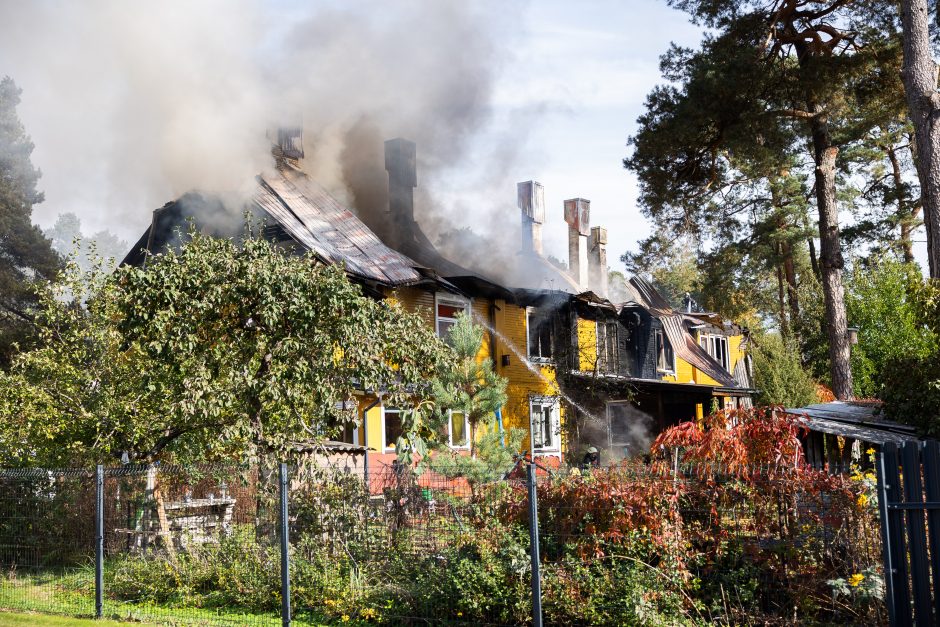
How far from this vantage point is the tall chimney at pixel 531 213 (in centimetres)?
3127

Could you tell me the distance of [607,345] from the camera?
31266mm

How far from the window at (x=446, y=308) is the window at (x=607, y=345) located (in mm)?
5750

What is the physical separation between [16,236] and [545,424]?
65.5 feet

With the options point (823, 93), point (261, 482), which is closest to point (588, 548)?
point (261, 482)

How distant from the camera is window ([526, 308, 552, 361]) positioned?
1106 inches

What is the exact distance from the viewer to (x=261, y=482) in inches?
406

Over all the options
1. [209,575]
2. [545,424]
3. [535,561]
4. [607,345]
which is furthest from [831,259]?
[209,575]

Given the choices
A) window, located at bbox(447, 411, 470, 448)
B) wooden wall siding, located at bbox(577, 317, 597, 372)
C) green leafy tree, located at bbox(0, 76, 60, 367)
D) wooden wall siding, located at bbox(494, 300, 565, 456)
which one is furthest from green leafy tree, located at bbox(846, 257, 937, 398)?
Answer: green leafy tree, located at bbox(0, 76, 60, 367)

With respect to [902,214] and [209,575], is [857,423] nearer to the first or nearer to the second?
[209,575]

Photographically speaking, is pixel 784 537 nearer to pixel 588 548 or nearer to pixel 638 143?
pixel 588 548

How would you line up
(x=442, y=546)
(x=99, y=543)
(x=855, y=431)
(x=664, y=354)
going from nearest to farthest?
(x=442, y=546) → (x=99, y=543) → (x=855, y=431) → (x=664, y=354)

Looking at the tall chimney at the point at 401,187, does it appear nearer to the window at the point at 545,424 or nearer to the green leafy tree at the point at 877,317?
the window at the point at 545,424

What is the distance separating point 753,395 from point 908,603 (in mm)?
34744

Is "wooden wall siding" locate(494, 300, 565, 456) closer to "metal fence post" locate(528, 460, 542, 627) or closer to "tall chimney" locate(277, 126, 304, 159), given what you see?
"tall chimney" locate(277, 126, 304, 159)
